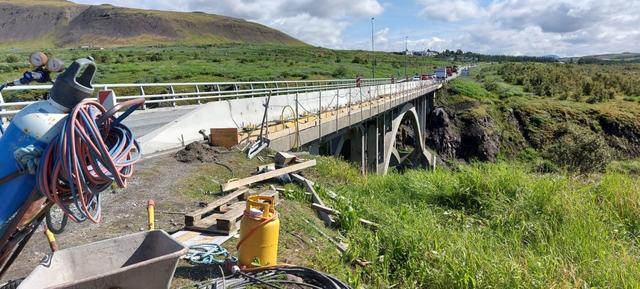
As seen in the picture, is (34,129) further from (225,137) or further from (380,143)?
(380,143)

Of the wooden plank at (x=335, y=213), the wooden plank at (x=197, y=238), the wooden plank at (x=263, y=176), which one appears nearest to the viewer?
the wooden plank at (x=197, y=238)

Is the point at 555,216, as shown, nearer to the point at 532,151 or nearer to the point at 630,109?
the point at 532,151

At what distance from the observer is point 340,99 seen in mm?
24594

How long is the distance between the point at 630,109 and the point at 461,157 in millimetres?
20240

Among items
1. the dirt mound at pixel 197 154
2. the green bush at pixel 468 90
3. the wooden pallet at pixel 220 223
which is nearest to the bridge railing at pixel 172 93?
the dirt mound at pixel 197 154

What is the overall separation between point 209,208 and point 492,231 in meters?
4.26

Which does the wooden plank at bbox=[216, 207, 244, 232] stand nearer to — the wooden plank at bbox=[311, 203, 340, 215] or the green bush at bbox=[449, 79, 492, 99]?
the wooden plank at bbox=[311, 203, 340, 215]

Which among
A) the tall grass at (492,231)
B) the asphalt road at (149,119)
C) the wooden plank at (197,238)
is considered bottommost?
the tall grass at (492,231)

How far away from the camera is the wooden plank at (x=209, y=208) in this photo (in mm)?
5918

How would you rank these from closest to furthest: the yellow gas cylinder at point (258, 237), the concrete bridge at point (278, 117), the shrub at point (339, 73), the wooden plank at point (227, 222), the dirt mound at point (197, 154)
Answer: the yellow gas cylinder at point (258, 237) < the wooden plank at point (227, 222) < the dirt mound at point (197, 154) < the concrete bridge at point (278, 117) < the shrub at point (339, 73)

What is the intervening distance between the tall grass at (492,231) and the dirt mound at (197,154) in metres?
2.55

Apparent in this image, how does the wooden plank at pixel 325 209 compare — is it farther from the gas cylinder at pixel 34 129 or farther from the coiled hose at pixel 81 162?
the gas cylinder at pixel 34 129

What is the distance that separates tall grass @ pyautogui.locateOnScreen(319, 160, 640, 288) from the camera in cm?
555

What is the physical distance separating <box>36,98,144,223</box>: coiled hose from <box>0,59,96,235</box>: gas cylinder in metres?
0.08
